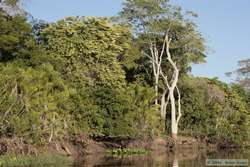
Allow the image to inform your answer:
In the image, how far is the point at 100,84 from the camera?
3562 centimetres

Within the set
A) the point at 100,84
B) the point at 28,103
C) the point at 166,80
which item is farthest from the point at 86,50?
the point at 28,103

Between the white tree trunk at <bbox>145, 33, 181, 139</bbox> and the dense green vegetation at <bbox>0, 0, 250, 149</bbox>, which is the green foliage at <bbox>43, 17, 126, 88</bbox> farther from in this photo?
the white tree trunk at <bbox>145, 33, 181, 139</bbox>

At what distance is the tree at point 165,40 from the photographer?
134 ft

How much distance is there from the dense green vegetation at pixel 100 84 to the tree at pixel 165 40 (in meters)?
0.08

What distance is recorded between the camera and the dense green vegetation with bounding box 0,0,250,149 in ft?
86.8

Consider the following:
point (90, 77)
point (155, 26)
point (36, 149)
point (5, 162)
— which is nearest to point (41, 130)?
point (36, 149)

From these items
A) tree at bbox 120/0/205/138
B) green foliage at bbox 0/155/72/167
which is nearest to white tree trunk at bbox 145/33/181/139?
tree at bbox 120/0/205/138

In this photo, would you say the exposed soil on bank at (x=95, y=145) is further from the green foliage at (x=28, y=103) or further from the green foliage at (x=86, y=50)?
the green foliage at (x=86, y=50)

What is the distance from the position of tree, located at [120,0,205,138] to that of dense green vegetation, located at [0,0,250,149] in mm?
84

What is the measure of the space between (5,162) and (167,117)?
23.3 meters

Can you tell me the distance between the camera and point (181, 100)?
43.8 meters

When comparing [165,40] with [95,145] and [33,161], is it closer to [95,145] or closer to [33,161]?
[95,145]

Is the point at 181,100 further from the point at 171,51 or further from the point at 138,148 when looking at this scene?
the point at 138,148

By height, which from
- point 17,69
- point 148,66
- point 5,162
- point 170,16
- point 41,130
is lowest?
point 5,162
